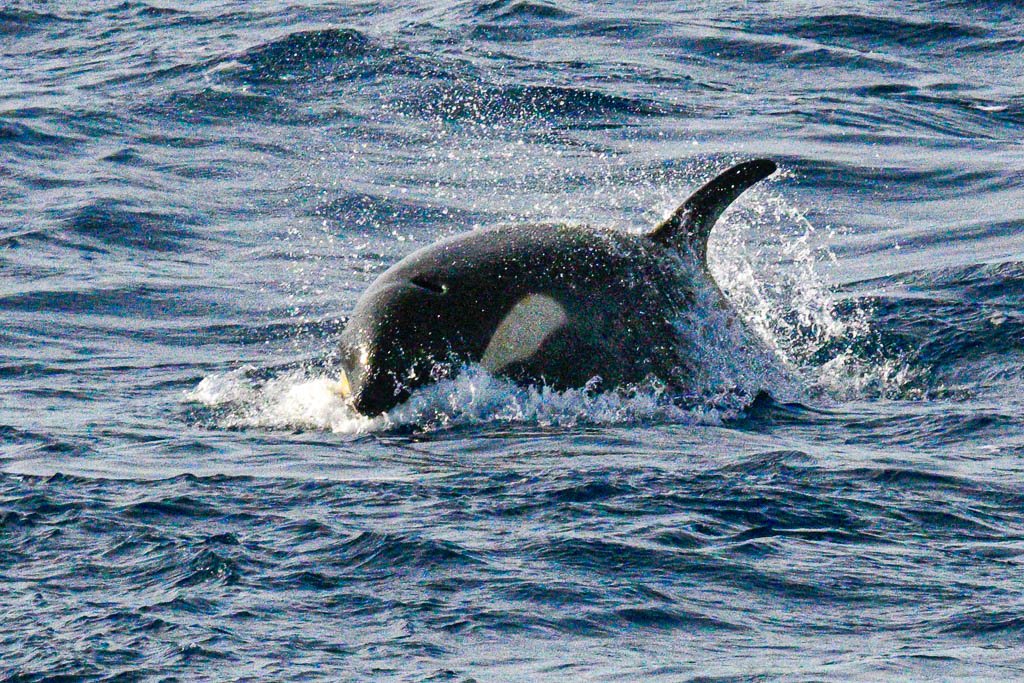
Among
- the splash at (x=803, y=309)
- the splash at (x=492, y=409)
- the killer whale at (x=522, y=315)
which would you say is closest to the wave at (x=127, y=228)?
the splash at (x=803, y=309)

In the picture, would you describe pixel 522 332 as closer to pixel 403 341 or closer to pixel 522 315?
pixel 522 315

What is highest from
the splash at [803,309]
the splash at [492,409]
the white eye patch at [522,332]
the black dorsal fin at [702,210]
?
the black dorsal fin at [702,210]

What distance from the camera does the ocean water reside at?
6.18m

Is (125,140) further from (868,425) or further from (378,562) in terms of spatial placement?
(378,562)

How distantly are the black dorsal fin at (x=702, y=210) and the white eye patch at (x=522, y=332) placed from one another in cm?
106

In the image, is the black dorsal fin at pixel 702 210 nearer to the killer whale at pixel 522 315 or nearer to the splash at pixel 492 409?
the killer whale at pixel 522 315

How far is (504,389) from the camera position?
359 inches

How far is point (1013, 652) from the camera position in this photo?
5.89 metres

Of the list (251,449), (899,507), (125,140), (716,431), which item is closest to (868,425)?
(716,431)

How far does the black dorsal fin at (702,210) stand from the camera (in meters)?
9.85

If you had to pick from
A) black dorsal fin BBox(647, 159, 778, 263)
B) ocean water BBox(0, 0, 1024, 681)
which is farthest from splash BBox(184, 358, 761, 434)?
black dorsal fin BBox(647, 159, 778, 263)

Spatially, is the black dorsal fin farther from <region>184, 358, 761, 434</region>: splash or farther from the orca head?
the orca head

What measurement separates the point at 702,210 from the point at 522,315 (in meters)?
1.51

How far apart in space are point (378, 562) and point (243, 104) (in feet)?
56.6
